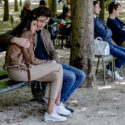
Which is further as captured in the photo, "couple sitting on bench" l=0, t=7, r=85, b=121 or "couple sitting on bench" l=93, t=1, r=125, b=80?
"couple sitting on bench" l=93, t=1, r=125, b=80

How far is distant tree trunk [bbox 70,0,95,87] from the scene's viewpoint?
6.30 meters

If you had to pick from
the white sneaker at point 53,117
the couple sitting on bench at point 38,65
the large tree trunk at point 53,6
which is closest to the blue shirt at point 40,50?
the couple sitting on bench at point 38,65

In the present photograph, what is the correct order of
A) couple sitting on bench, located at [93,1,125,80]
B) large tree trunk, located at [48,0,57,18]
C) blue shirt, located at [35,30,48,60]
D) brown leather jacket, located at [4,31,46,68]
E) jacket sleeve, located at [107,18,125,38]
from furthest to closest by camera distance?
1. large tree trunk, located at [48,0,57,18]
2. jacket sleeve, located at [107,18,125,38]
3. couple sitting on bench, located at [93,1,125,80]
4. blue shirt, located at [35,30,48,60]
5. brown leather jacket, located at [4,31,46,68]

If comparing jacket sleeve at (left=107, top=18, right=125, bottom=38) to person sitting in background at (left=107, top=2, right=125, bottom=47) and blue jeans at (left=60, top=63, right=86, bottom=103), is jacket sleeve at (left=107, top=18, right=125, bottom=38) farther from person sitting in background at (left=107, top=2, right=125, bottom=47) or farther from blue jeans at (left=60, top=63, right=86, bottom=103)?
blue jeans at (left=60, top=63, right=86, bottom=103)

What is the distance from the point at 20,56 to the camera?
471 cm

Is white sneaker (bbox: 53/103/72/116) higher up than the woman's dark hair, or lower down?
lower down

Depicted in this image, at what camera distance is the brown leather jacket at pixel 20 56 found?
15.3ft

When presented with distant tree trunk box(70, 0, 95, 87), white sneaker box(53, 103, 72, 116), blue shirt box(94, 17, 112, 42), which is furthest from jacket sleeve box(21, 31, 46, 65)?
blue shirt box(94, 17, 112, 42)

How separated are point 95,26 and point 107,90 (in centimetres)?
130

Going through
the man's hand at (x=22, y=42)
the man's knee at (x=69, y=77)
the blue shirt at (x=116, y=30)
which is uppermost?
the man's hand at (x=22, y=42)

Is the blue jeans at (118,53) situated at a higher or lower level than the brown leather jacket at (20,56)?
lower

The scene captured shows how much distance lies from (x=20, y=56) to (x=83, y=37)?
195cm

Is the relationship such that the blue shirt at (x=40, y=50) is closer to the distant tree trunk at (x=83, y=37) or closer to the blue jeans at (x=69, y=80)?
the blue jeans at (x=69, y=80)

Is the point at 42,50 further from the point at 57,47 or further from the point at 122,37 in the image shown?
the point at 57,47
